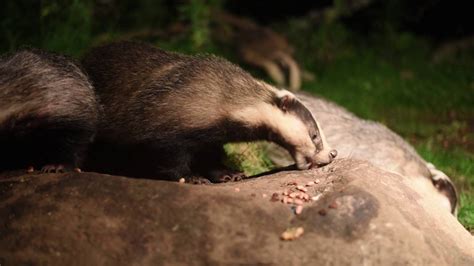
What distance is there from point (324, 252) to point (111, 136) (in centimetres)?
219

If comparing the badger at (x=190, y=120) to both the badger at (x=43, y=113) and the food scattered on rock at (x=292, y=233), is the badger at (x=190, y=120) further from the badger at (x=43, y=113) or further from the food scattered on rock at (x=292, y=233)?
the food scattered on rock at (x=292, y=233)

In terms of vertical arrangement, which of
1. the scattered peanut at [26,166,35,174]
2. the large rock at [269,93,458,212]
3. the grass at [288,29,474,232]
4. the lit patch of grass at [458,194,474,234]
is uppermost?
the scattered peanut at [26,166,35,174]

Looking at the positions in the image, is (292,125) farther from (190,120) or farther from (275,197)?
(275,197)

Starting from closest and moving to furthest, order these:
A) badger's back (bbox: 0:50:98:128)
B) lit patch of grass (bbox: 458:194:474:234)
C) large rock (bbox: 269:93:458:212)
→ badger's back (bbox: 0:50:98:128)
lit patch of grass (bbox: 458:194:474:234)
large rock (bbox: 269:93:458:212)

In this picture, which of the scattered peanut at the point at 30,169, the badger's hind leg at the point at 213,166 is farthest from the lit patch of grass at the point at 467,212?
the scattered peanut at the point at 30,169

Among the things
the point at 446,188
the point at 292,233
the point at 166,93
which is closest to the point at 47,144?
the point at 166,93

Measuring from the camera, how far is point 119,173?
4.99m

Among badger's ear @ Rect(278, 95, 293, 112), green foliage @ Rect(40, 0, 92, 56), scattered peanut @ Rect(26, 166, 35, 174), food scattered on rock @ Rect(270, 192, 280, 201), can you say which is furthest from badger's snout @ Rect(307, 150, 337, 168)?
green foliage @ Rect(40, 0, 92, 56)

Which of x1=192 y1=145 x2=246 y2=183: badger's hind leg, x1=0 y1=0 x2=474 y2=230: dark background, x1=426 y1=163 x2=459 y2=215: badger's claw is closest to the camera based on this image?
x1=192 y1=145 x2=246 y2=183: badger's hind leg

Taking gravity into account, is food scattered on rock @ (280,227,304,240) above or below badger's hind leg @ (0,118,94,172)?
above

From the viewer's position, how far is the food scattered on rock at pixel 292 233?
3.43m

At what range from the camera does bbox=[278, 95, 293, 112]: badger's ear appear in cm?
501

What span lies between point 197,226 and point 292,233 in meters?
0.50

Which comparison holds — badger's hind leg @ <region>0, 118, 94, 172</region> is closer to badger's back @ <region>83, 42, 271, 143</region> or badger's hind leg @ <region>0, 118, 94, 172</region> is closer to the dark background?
badger's back @ <region>83, 42, 271, 143</region>
